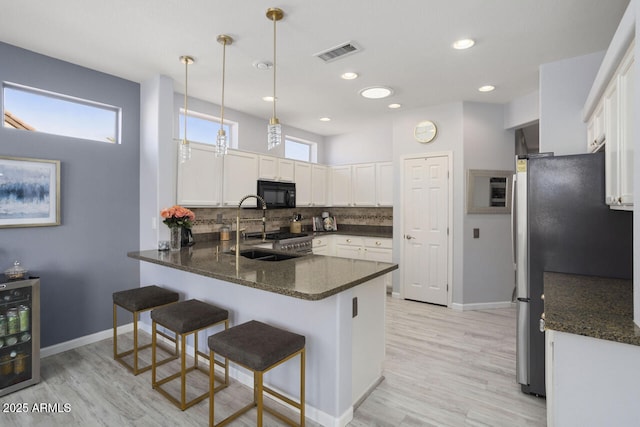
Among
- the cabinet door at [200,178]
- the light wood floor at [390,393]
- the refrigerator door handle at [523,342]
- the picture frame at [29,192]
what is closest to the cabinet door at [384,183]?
the light wood floor at [390,393]

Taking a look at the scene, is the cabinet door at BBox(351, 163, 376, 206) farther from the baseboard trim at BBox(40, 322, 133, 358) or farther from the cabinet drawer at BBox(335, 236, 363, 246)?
the baseboard trim at BBox(40, 322, 133, 358)

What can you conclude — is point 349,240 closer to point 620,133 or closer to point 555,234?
point 555,234

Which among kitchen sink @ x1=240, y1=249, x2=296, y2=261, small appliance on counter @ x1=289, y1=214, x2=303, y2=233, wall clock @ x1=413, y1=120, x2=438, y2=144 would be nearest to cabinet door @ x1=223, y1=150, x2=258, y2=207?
kitchen sink @ x1=240, y1=249, x2=296, y2=261

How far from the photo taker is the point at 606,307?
1.46 meters

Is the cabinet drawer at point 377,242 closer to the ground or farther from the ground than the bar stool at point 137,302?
farther from the ground

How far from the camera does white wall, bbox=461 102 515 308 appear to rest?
4219mm

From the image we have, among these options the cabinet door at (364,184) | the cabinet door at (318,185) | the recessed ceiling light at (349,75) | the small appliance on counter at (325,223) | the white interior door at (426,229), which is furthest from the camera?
the small appliance on counter at (325,223)

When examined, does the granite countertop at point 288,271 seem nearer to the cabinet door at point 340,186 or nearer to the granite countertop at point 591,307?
the granite countertop at point 591,307

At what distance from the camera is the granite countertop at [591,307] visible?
1204mm

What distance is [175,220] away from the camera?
306cm

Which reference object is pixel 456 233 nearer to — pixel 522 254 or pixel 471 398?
pixel 522 254

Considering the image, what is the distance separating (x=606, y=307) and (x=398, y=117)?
373cm

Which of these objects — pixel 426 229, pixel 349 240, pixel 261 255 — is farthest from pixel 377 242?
pixel 261 255

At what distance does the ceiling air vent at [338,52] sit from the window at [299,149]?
2687mm
